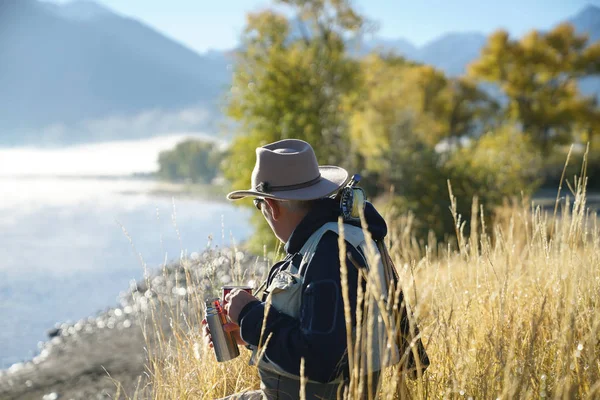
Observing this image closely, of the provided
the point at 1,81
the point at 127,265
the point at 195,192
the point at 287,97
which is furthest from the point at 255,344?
the point at 1,81

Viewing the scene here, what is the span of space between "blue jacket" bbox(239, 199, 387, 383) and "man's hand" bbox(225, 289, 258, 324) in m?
0.02

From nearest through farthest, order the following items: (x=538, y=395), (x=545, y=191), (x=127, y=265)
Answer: (x=538, y=395)
(x=127, y=265)
(x=545, y=191)

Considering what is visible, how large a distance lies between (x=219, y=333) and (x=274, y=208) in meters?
0.48

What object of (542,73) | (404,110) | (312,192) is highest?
(542,73)

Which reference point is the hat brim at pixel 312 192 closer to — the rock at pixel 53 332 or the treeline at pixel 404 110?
the treeline at pixel 404 110

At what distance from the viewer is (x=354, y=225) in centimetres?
178

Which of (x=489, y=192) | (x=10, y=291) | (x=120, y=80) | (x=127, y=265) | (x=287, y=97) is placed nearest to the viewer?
(x=489, y=192)

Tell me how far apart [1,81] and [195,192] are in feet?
399

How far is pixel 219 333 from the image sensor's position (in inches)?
75.2

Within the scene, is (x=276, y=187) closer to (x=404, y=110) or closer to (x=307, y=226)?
(x=307, y=226)

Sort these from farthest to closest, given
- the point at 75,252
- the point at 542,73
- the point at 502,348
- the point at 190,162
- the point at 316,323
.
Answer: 1. the point at 190,162
2. the point at 542,73
3. the point at 75,252
4. the point at 502,348
5. the point at 316,323

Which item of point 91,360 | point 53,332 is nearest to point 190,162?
point 53,332

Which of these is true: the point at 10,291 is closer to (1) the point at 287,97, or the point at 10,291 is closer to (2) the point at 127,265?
(2) the point at 127,265

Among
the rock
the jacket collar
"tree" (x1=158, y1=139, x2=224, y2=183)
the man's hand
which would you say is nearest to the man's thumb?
the man's hand
